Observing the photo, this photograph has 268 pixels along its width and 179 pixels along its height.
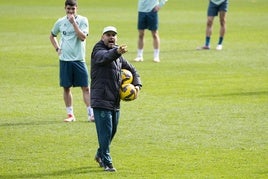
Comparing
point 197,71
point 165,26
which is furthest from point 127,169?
point 165,26

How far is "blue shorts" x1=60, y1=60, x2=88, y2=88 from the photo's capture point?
17609mm

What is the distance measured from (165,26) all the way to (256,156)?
22.6 metres

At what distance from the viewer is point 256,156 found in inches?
570

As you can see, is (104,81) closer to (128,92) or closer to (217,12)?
(128,92)

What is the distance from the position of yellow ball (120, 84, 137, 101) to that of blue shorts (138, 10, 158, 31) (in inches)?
517

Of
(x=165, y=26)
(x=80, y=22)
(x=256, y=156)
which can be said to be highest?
(x=80, y=22)

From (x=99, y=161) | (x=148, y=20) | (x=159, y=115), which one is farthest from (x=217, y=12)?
(x=99, y=161)

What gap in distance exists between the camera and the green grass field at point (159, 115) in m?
13.9

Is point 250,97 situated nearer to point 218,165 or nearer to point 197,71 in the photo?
point 197,71

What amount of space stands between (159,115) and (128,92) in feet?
16.0

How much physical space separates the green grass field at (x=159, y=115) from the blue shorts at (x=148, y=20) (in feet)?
3.31

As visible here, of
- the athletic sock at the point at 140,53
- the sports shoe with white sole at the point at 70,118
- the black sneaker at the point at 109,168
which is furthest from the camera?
the athletic sock at the point at 140,53

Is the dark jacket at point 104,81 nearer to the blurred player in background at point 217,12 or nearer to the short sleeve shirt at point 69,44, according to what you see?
the short sleeve shirt at point 69,44

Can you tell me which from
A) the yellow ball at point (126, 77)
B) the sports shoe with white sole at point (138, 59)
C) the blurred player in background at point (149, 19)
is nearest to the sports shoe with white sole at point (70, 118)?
the yellow ball at point (126, 77)
